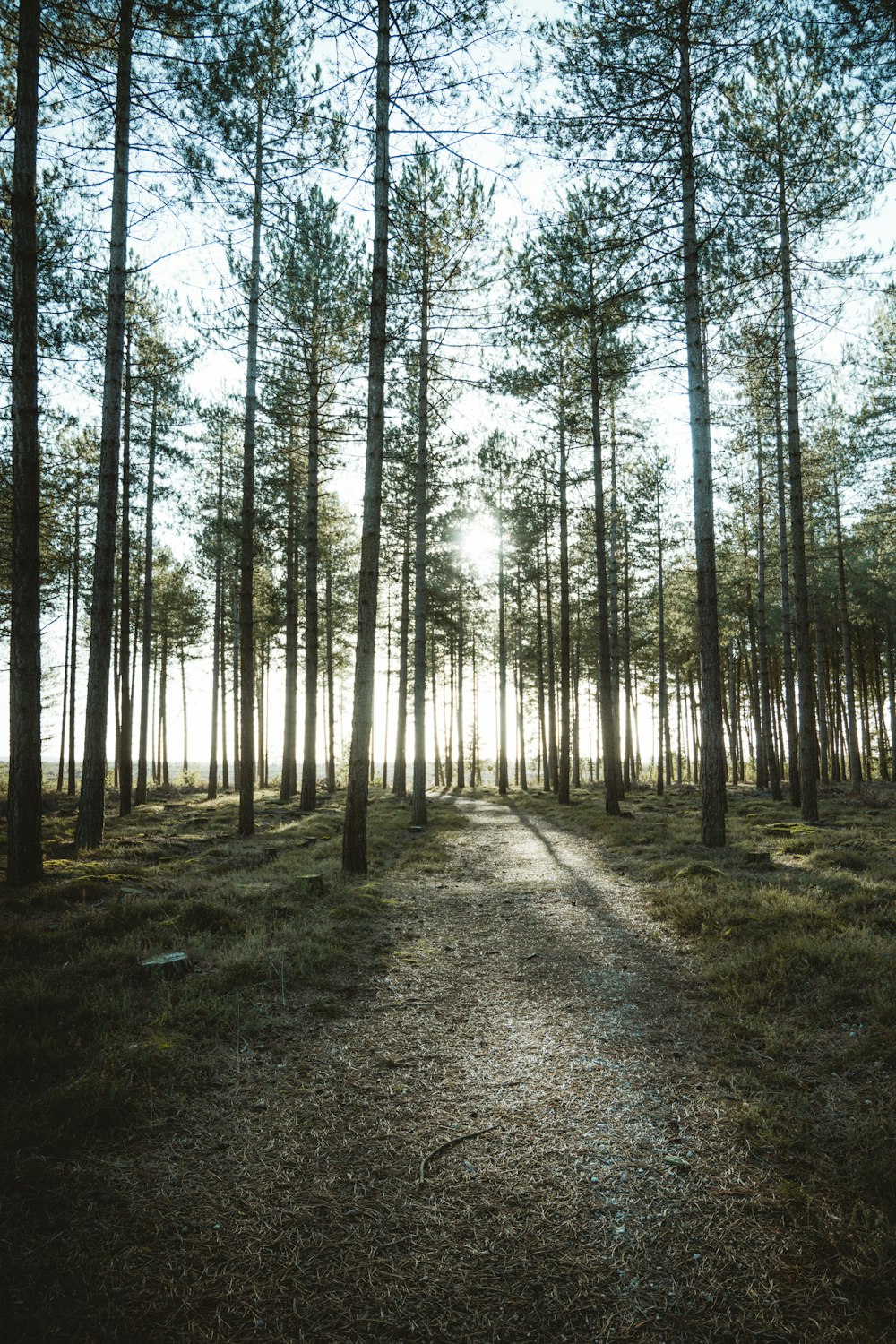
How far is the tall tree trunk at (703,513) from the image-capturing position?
10320mm

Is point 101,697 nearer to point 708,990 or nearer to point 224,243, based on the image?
point 224,243

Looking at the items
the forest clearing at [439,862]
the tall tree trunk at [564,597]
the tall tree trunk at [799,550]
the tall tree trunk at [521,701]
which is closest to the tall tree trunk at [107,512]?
the forest clearing at [439,862]

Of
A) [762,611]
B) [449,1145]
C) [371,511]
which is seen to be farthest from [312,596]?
[449,1145]

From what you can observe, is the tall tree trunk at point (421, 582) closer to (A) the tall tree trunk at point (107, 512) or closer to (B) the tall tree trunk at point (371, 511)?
(B) the tall tree trunk at point (371, 511)

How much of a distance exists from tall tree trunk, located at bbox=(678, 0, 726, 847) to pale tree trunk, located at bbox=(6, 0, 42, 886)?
9.74 m

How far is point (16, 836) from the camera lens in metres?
7.67

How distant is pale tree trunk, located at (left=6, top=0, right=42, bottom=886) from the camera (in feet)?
24.3

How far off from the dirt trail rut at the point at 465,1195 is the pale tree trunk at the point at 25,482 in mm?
5537

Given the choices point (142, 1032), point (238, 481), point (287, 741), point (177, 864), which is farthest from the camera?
point (238, 481)

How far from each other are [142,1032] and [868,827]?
44.0ft

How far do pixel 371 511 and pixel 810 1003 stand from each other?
25.4 ft

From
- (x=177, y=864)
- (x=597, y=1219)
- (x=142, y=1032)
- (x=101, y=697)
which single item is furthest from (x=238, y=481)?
(x=597, y=1219)

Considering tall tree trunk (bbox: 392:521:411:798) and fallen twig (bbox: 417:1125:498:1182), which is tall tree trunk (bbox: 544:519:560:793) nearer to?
tall tree trunk (bbox: 392:521:411:798)

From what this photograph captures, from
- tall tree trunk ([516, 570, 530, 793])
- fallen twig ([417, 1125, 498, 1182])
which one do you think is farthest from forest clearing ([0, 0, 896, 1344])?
tall tree trunk ([516, 570, 530, 793])
